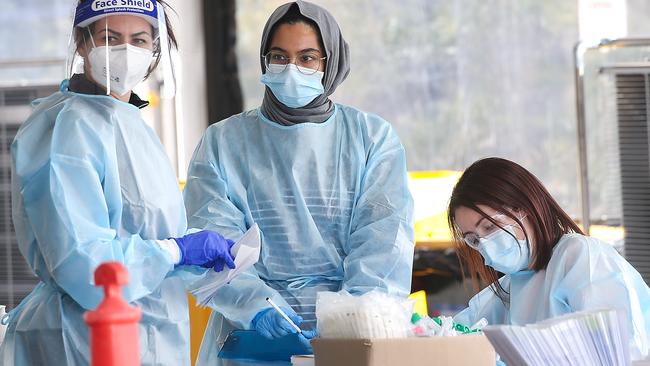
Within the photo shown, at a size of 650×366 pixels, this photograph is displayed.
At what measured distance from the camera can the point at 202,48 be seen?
21.9 feet

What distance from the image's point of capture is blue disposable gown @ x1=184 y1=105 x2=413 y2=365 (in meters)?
2.42

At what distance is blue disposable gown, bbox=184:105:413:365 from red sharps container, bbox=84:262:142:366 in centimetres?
95

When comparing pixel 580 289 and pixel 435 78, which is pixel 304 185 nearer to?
pixel 580 289

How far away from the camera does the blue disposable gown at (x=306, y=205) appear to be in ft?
7.93

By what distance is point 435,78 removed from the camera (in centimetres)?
621

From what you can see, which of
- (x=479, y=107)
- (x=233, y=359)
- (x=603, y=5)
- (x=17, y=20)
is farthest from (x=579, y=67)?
(x=17, y=20)

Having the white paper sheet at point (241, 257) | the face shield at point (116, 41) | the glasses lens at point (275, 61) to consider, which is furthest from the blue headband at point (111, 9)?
the white paper sheet at point (241, 257)

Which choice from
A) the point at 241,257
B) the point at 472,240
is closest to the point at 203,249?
the point at 241,257

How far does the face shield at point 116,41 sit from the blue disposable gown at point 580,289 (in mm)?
973

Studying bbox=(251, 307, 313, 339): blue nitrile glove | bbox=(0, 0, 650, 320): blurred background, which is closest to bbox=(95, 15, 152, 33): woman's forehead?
bbox=(251, 307, 313, 339): blue nitrile glove

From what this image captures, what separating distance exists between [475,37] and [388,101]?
0.63 m

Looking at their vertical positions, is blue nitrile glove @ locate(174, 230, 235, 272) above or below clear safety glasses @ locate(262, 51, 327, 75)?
below

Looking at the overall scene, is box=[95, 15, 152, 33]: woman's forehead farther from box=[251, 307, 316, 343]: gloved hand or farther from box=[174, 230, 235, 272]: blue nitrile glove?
box=[251, 307, 316, 343]: gloved hand

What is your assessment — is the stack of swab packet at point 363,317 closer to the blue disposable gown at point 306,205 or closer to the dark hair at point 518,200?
the blue disposable gown at point 306,205
